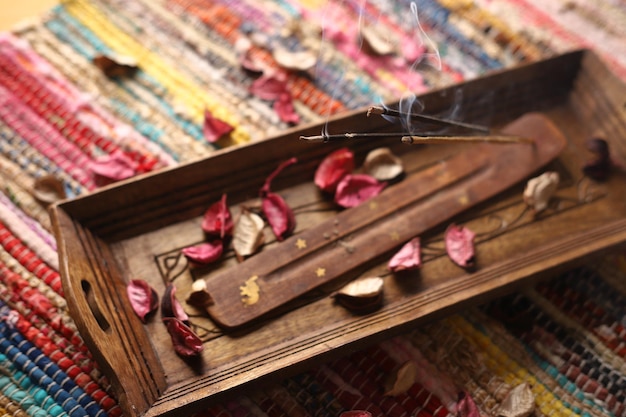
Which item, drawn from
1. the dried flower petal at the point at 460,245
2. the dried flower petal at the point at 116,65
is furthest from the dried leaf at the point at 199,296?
the dried flower petal at the point at 116,65

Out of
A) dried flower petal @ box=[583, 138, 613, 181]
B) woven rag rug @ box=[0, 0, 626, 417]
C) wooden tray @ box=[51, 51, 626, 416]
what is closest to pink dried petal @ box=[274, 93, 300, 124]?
woven rag rug @ box=[0, 0, 626, 417]

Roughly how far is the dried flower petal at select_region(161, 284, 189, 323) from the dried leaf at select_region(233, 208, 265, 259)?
0.35ft

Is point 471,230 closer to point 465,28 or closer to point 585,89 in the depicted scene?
point 585,89

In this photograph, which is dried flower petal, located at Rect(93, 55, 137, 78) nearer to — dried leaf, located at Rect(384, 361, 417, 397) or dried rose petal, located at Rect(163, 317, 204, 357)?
dried rose petal, located at Rect(163, 317, 204, 357)

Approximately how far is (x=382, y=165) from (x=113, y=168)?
0.41m

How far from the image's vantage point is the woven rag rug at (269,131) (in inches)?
35.4

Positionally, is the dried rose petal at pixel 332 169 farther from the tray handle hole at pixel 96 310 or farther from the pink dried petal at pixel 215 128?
the tray handle hole at pixel 96 310

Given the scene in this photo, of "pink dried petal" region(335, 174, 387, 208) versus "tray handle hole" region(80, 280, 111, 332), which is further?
"pink dried petal" region(335, 174, 387, 208)

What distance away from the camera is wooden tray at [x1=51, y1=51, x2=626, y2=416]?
0.81 meters

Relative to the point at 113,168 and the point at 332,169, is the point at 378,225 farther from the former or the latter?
the point at 113,168

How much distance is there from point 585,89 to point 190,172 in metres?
0.64

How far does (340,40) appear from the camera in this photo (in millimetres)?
1219

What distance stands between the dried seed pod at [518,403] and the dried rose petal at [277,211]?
1.21ft

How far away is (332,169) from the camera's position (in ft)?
3.23
